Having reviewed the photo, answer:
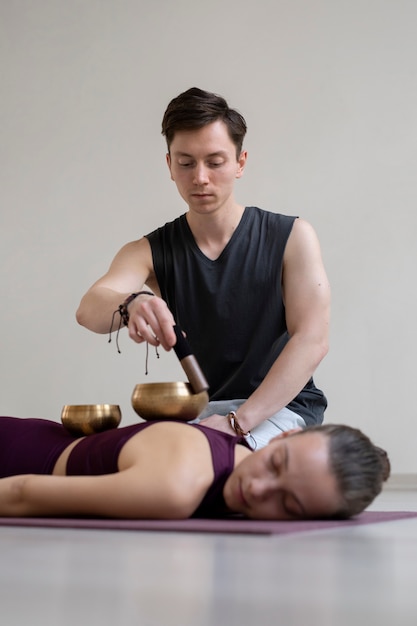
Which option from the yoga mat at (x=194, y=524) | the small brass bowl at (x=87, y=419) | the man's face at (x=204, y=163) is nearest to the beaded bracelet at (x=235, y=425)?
the small brass bowl at (x=87, y=419)

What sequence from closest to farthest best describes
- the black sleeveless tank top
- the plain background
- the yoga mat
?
the yoga mat → the black sleeveless tank top → the plain background

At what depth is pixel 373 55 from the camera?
17.5ft

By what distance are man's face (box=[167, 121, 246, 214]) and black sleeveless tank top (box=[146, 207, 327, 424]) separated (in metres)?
0.20

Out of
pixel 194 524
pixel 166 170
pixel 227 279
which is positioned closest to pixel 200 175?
pixel 227 279

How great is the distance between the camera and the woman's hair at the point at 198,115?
291 centimetres

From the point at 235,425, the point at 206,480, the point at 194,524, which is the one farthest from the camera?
the point at 235,425

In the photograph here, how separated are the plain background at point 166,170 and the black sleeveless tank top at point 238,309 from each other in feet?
7.32

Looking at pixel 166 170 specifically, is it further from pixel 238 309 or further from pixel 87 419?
pixel 87 419

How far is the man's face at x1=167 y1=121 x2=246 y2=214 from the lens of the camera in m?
2.89

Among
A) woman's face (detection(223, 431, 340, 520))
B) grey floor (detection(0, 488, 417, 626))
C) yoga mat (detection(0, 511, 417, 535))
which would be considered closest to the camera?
→ grey floor (detection(0, 488, 417, 626))

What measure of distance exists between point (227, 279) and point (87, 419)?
82cm

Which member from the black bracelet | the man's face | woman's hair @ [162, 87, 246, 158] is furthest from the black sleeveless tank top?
the black bracelet

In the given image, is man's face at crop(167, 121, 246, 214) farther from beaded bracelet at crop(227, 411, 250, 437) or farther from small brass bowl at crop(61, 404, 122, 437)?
small brass bowl at crop(61, 404, 122, 437)

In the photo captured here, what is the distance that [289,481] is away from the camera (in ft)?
6.27
